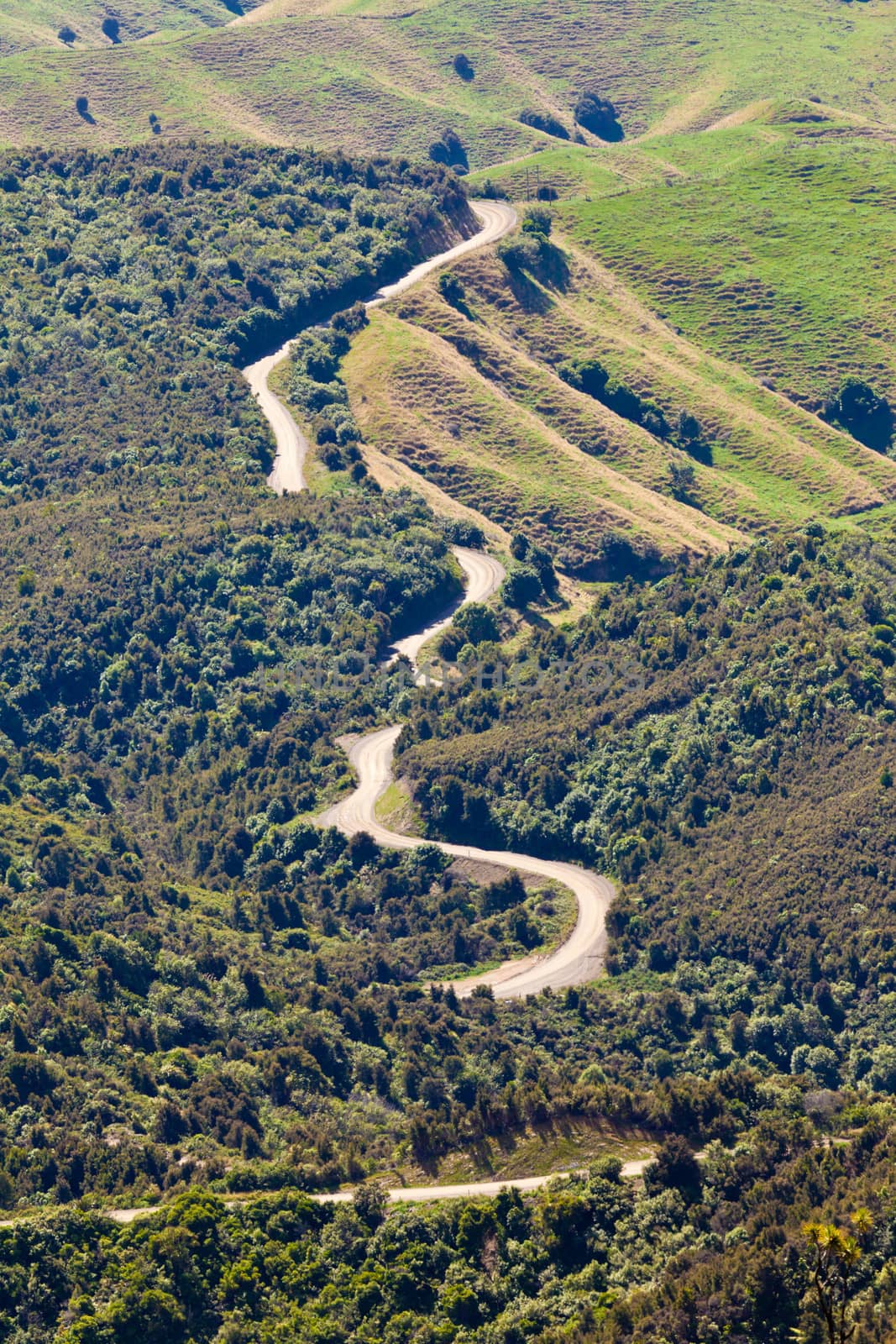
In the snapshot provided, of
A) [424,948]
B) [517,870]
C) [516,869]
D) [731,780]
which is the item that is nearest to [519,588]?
[516,869]

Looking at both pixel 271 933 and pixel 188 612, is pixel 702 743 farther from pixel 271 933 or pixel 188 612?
pixel 188 612

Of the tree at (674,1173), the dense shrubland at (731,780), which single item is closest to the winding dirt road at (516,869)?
→ the dense shrubland at (731,780)

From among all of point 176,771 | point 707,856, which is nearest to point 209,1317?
point 707,856

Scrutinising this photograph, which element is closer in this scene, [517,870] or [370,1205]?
[370,1205]

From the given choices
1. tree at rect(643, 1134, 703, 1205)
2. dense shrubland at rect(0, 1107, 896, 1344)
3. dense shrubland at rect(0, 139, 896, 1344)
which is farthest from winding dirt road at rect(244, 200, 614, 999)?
dense shrubland at rect(0, 1107, 896, 1344)

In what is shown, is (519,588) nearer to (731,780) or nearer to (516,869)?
(516,869)

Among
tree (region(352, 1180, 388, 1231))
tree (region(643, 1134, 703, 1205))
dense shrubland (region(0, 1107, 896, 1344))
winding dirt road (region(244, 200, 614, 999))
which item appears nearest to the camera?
dense shrubland (region(0, 1107, 896, 1344))

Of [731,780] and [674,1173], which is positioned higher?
[674,1173]

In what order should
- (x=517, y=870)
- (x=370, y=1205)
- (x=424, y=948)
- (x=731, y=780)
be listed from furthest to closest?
(x=517, y=870) < (x=731, y=780) < (x=424, y=948) < (x=370, y=1205)

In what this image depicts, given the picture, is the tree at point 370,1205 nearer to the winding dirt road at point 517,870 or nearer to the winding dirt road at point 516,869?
the winding dirt road at point 517,870

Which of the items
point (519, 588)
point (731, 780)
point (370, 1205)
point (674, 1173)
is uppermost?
point (674, 1173)

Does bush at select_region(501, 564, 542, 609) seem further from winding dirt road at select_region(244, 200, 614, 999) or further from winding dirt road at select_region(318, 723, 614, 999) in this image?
winding dirt road at select_region(318, 723, 614, 999)
